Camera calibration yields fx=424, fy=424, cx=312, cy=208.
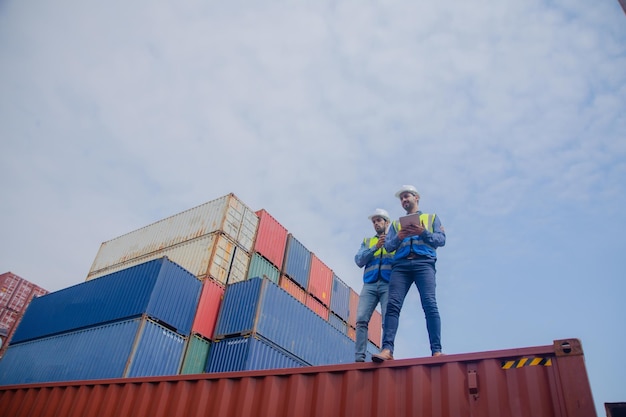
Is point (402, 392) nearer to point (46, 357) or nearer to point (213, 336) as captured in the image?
point (213, 336)

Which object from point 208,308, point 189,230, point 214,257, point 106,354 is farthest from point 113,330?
point 189,230

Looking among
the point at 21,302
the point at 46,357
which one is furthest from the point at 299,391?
the point at 21,302

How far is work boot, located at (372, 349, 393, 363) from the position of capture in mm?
4145

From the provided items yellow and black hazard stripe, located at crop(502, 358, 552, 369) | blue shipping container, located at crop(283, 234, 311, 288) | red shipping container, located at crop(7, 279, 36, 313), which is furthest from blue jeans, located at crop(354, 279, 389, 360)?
red shipping container, located at crop(7, 279, 36, 313)

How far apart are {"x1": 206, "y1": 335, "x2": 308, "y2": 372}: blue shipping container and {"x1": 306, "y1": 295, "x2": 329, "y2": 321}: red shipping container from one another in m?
5.34

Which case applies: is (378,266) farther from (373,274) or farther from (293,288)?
(293,288)

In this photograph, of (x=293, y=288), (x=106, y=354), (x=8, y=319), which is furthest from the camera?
(x=8, y=319)

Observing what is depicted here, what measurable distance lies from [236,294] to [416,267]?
11296 mm

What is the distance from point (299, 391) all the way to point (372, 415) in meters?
0.87

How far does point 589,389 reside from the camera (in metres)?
3.22

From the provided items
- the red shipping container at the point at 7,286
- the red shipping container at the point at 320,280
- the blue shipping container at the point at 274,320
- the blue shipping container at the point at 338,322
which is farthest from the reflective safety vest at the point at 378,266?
the red shipping container at the point at 7,286

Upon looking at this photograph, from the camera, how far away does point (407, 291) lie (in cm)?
511

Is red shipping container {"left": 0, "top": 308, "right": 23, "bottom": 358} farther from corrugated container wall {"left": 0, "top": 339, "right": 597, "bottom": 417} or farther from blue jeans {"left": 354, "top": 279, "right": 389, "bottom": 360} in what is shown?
blue jeans {"left": 354, "top": 279, "right": 389, "bottom": 360}

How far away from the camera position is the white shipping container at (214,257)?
1658 cm
